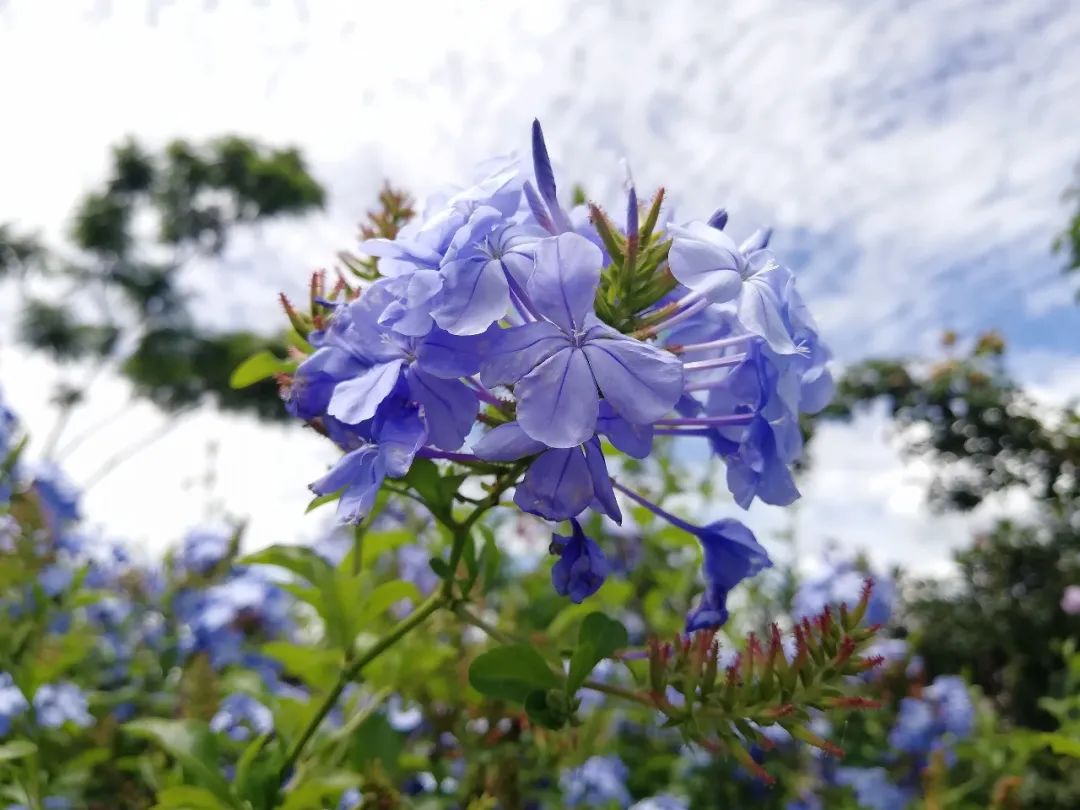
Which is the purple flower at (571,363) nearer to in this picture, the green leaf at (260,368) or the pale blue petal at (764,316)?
the pale blue petal at (764,316)

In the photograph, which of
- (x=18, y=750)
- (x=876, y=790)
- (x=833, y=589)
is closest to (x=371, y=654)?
(x=18, y=750)

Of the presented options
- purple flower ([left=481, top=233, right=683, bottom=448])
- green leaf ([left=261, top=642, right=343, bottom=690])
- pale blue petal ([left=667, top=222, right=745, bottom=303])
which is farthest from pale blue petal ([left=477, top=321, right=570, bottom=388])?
green leaf ([left=261, top=642, right=343, bottom=690])

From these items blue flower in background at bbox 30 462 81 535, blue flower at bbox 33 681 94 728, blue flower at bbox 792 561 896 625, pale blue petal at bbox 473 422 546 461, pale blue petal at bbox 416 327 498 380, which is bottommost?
blue flower at bbox 33 681 94 728

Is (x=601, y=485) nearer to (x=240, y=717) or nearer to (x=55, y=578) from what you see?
(x=240, y=717)

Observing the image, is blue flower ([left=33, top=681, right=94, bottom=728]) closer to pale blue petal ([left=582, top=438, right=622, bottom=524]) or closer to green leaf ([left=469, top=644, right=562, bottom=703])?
green leaf ([left=469, top=644, right=562, bottom=703])

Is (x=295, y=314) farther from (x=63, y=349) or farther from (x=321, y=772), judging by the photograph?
(x=63, y=349)

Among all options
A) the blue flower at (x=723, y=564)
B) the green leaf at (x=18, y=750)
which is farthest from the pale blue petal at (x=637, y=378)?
the green leaf at (x=18, y=750)
